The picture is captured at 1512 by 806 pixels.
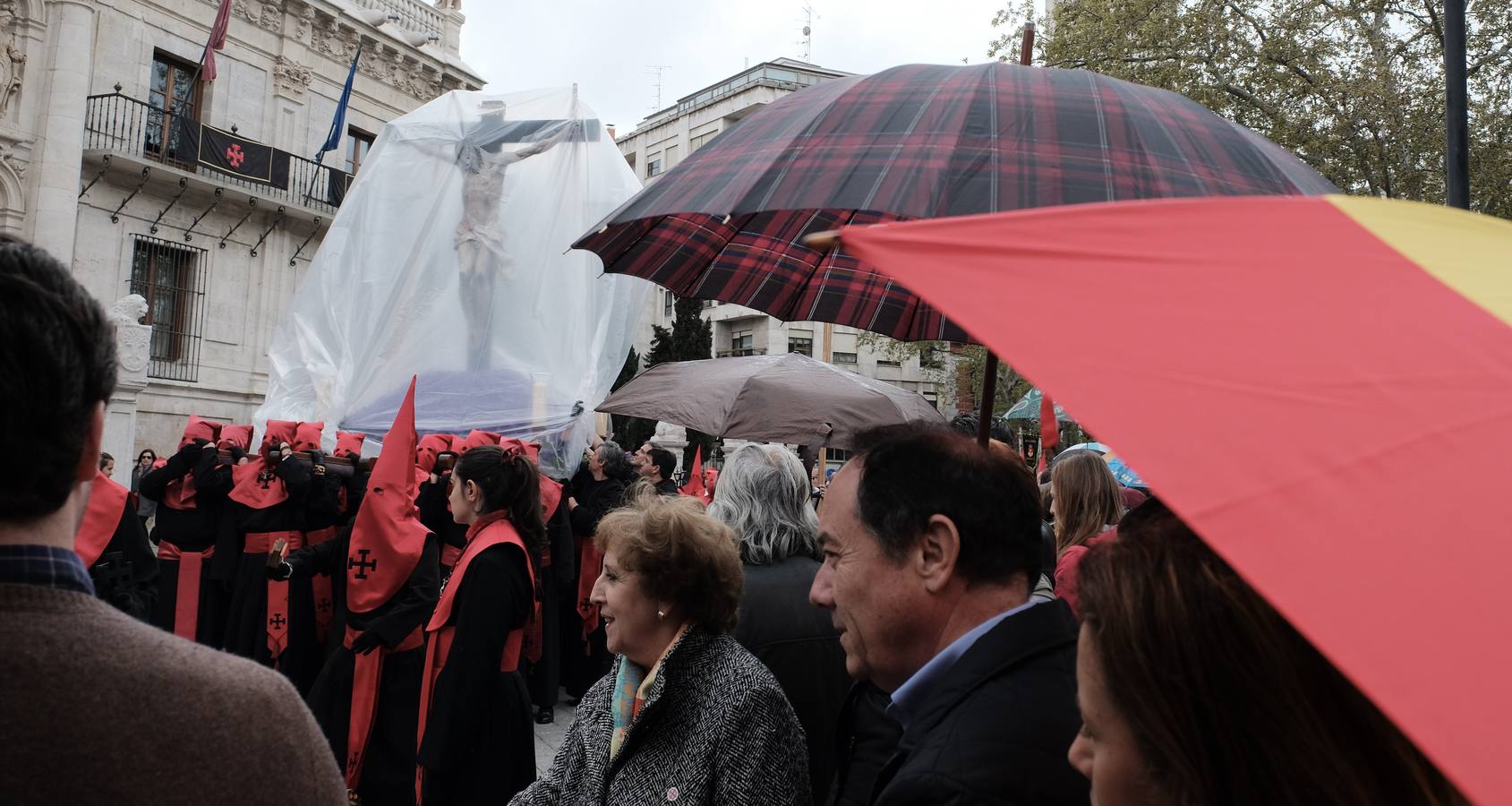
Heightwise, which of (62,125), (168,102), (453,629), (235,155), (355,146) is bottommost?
(453,629)

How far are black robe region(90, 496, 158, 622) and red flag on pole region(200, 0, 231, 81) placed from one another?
15.6 meters

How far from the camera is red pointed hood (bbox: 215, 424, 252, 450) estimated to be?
8164 millimetres

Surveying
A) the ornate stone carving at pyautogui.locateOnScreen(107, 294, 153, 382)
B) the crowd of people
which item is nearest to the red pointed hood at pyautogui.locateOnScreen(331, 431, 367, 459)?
the crowd of people

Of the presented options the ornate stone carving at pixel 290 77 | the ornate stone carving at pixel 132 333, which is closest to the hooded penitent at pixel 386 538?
the ornate stone carving at pixel 132 333

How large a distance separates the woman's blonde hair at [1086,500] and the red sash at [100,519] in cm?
513

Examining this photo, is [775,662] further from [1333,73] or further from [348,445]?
[1333,73]

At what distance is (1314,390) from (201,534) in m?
8.56

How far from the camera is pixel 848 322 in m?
4.32

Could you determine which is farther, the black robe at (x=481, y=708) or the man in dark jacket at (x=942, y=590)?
the black robe at (x=481, y=708)

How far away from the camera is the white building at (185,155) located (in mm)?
17859

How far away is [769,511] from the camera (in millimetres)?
3891

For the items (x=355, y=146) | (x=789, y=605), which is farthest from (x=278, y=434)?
(x=355, y=146)

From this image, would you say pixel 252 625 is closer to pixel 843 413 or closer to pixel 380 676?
pixel 380 676

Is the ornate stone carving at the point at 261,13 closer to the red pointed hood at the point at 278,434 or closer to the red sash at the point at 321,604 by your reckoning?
the red pointed hood at the point at 278,434
